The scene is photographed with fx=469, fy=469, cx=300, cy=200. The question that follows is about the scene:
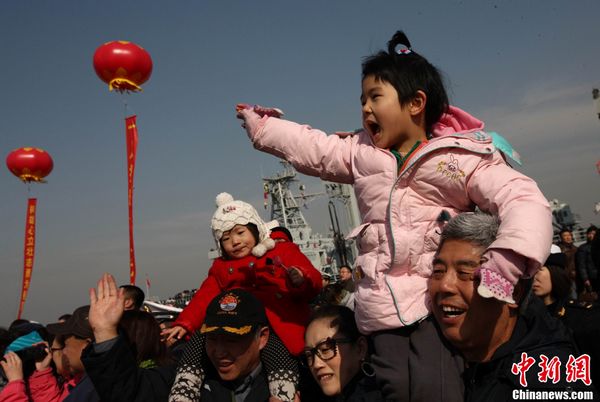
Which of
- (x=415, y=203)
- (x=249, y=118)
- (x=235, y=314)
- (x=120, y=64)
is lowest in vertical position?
(x=235, y=314)

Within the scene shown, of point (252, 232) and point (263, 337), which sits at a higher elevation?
point (252, 232)

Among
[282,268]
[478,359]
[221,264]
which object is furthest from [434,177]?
[221,264]

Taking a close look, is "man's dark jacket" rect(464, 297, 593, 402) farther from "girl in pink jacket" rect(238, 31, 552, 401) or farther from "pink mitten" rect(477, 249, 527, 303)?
"pink mitten" rect(477, 249, 527, 303)

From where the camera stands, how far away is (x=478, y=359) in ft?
6.38

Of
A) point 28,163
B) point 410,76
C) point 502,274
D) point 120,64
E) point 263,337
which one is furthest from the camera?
point 28,163

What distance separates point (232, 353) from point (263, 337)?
241mm

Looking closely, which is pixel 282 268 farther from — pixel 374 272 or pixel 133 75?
pixel 133 75

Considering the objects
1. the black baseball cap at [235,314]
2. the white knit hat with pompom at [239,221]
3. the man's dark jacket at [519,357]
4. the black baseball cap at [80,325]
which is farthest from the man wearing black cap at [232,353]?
the man's dark jacket at [519,357]

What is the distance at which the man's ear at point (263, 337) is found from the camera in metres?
2.84

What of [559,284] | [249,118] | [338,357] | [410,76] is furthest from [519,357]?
[559,284]

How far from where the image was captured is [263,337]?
287 cm

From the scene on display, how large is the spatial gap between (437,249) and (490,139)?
22.1 inches

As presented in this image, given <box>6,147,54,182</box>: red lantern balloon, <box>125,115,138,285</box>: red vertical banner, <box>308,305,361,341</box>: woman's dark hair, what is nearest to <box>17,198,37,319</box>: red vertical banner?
<box>6,147,54,182</box>: red lantern balloon

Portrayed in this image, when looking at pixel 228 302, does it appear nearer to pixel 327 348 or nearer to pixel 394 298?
pixel 327 348
